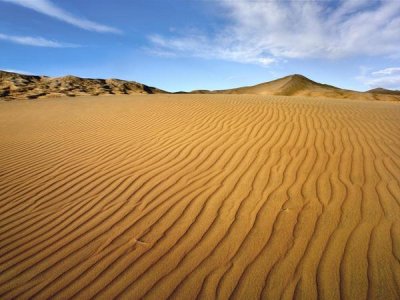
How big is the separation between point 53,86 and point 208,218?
32667 mm

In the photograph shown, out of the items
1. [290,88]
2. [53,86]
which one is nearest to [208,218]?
[53,86]

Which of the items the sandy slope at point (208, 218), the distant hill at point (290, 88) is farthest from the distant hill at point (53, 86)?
the distant hill at point (290, 88)

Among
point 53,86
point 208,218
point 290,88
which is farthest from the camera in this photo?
point 290,88

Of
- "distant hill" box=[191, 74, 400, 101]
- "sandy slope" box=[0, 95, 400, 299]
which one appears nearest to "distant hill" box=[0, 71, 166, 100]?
"sandy slope" box=[0, 95, 400, 299]

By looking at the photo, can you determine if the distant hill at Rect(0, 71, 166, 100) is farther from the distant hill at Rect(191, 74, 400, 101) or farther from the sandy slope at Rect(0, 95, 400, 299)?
the distant hill at Rect(191, 74, 400, 101)

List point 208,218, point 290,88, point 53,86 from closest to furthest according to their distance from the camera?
point 208,218, point 53,86, point 290,88

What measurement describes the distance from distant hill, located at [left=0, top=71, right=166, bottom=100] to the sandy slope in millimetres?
24345

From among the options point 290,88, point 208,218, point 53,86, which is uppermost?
point 208,218

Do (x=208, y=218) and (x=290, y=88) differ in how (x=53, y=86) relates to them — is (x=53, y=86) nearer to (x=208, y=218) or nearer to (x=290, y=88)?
(x=208, y=218)

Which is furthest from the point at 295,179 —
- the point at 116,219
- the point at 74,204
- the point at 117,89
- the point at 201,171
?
the point at 117,89

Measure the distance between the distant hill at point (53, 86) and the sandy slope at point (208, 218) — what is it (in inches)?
958

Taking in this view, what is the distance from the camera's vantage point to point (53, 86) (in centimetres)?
3025

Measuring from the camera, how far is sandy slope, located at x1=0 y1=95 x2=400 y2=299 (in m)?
2.16

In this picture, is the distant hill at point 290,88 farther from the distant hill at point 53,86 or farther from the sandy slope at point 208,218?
the sandy slope at point 208,218
